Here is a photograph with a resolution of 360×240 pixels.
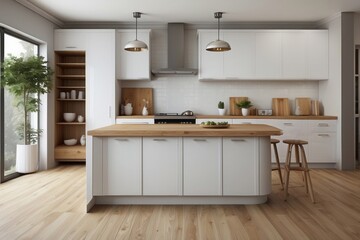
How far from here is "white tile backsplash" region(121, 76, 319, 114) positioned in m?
7.08

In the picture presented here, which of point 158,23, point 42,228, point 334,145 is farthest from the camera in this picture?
point 158,23

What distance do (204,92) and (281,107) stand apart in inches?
62.8

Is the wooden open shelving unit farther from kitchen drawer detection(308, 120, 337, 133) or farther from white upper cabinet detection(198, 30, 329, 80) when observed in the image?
kitchen drawer detection(308, 120, 337, 133)

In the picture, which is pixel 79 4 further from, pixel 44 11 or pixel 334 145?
pixel 334 145

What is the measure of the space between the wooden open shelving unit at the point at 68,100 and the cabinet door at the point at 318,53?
439cm

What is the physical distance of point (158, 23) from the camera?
689 cm

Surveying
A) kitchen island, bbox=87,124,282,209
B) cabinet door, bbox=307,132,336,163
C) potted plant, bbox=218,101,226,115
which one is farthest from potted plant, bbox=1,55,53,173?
cabinet door, bbox=307,132,336,163

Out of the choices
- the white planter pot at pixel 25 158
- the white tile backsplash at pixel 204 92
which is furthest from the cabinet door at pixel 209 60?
the white planter pot at pixel 25 158

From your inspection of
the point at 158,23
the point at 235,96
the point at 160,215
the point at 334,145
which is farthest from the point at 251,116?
the point at 160,215

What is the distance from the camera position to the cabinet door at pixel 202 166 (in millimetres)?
3871

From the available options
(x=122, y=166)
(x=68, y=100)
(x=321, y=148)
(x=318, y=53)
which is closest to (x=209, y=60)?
(x=318, y=53)

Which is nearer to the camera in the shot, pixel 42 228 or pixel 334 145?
pixel 42 228

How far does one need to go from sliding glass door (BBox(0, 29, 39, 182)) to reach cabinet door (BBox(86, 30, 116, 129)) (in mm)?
1171

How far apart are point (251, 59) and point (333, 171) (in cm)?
254
